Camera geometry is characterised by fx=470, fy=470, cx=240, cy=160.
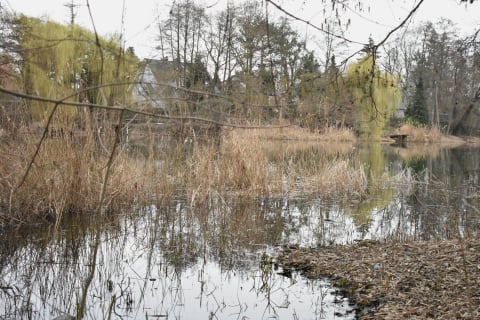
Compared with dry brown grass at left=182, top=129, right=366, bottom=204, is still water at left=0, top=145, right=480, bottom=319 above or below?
below

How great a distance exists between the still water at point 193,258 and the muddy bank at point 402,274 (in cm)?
17

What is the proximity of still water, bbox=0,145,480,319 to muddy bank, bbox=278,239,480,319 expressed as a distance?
17cm

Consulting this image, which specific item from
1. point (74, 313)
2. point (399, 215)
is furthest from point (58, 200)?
point (399, 215)

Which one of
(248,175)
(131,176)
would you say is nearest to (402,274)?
(131,176)

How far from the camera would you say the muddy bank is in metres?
2.92

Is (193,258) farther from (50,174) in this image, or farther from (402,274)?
(50,174)

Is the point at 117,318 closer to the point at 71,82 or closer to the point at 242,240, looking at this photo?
the point at 242,240

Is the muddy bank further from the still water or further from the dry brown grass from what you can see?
the dry brown grass

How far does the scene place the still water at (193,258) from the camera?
3301 millimetres

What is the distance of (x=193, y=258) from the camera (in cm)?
442

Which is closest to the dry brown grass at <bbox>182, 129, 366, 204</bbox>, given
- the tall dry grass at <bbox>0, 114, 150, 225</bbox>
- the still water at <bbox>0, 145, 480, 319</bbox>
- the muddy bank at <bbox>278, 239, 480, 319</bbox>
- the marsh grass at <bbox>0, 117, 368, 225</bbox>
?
the marsh grass at <bbox>0, 117, 368, 225</bbox>

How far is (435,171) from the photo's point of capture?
12391 mm

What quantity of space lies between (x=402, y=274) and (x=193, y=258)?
6.13ft

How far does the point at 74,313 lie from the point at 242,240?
2311 millimetres
